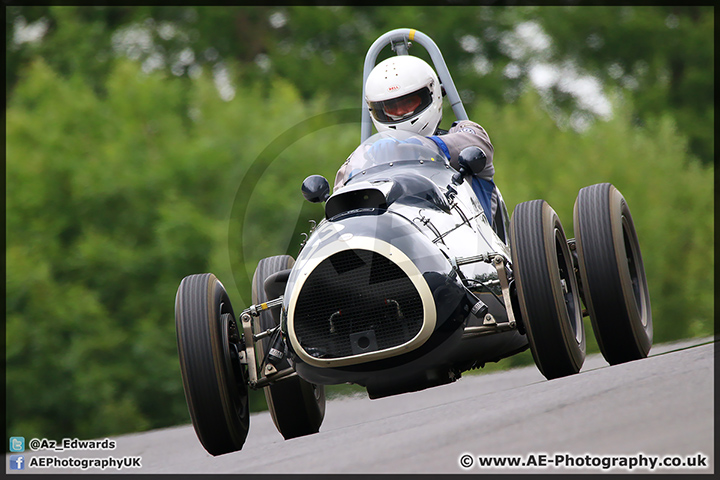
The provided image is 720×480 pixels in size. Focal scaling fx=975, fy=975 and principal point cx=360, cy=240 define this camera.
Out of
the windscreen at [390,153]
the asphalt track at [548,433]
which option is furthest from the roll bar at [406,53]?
the asphalt track at [548,433]

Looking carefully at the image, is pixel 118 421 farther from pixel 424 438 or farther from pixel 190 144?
pixel 424 438

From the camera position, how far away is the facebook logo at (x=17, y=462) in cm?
776

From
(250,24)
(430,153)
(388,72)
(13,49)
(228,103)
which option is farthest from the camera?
(250,24)

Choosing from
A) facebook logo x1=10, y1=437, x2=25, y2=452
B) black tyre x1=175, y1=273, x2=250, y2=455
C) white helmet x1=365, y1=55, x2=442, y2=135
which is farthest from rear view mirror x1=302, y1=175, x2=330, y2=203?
facebook logo x1=10, y1=437, x2=25, y2=452

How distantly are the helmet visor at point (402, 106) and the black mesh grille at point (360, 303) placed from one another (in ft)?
9.58

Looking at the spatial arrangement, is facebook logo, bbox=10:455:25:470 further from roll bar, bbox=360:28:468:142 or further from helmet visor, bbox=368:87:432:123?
helmet visor, bbox=368:87:432:123

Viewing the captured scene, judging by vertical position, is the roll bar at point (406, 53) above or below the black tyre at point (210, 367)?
above

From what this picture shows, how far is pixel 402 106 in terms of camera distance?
8.17m

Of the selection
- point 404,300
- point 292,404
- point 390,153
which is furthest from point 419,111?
point 404,300

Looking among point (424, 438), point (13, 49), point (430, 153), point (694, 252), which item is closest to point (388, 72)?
point (430, 153)

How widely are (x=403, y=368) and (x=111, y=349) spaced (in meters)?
16.1

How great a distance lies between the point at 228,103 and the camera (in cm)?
2430

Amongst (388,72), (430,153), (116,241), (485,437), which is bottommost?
(485,437)

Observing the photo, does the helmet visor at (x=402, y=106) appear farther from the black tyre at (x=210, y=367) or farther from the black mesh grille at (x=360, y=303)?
the black mesh grille at (x=360, y=303)
